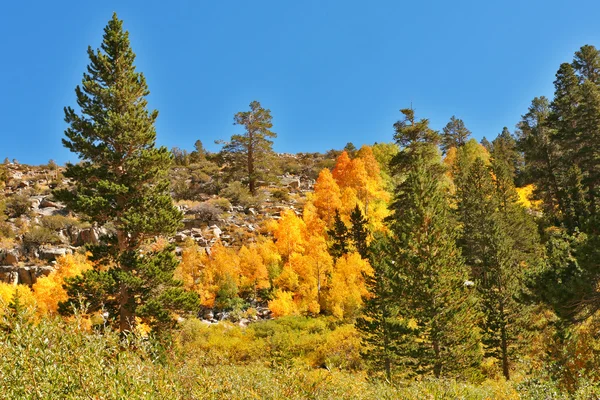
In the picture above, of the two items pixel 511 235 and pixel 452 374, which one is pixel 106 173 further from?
pixel 511 235

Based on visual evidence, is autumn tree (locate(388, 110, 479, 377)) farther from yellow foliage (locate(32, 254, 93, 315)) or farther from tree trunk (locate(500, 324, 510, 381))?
yellow foliage (locate(32, 254, 93, 315))

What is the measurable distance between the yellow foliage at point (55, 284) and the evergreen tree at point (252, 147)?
978 inches

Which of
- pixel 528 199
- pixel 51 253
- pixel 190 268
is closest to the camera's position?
pixel 190 268

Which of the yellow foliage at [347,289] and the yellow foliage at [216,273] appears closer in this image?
the yellow foliage at [347,289]

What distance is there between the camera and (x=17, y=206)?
48531 mm

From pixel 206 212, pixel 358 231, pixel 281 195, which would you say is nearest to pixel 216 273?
pixel 206 212

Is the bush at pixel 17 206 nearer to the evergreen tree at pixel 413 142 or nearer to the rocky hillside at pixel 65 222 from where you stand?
the rocky hillside at pixel 65 222

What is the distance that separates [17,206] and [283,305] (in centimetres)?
4033

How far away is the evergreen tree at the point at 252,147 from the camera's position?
176 ft

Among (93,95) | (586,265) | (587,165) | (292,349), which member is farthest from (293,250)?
(587,165)

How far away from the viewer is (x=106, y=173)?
19328 millimetres

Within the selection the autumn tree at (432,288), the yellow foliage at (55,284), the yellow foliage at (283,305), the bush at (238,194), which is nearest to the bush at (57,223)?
the yellow foliage at (55,284)

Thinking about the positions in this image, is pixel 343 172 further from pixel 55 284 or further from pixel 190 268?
pixel 55 284

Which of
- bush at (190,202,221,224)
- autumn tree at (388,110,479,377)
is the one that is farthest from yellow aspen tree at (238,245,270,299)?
autumn tree at (388,110,479,377)
